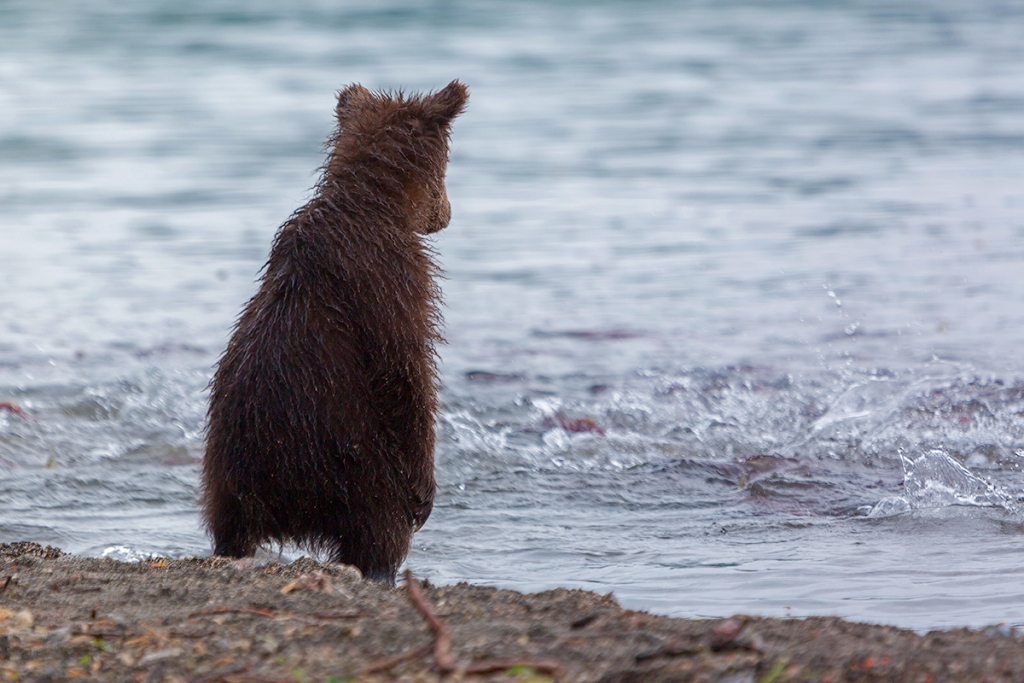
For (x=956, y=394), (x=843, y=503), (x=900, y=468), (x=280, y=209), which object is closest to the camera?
(x=843, y=503)

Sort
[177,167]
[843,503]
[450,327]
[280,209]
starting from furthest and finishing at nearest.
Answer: [177,167]
[280,209]
[450,327]
[843,503]

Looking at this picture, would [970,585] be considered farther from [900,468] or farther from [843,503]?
[900,468]

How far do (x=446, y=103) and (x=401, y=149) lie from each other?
11.1 inches

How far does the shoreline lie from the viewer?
106 inches

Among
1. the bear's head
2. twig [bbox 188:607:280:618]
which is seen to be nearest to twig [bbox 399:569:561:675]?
twig [bbox 188:607:280:618]

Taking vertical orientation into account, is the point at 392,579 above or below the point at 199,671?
below

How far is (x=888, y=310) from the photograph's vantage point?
30.1ft

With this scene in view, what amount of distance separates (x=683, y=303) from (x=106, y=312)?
4249 millimetres

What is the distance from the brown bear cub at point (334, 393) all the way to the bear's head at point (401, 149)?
20mm

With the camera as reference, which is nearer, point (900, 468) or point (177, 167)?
point (900, 468)

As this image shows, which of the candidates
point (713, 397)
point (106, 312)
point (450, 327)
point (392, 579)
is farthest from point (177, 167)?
point (392, 579)

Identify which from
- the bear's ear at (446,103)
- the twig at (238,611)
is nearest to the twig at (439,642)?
the twig at (238,611)

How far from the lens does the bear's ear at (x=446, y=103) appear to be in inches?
178

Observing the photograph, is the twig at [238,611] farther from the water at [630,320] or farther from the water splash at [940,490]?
the water splash at [940,490]
